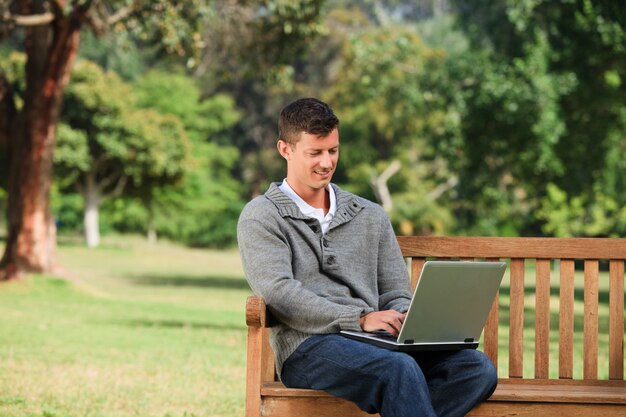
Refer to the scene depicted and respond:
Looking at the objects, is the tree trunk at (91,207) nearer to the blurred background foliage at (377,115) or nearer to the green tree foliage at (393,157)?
the blurred background foliage at (377,115)

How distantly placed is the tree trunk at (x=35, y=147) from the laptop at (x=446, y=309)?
49.3ft

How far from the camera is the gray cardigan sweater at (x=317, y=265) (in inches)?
170

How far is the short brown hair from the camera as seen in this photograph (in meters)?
4.45

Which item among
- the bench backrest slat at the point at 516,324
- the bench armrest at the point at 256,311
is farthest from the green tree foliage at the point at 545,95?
the bench armrest at the point at 256,311

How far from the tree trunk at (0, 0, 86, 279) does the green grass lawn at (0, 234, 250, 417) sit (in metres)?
0.60

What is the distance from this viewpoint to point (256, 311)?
4.26m

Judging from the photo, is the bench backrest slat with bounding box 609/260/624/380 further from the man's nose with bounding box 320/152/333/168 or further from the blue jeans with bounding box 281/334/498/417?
the man's nose with bounding box 320/152/333/168

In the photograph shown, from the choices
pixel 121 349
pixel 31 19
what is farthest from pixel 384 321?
pixel 31 19

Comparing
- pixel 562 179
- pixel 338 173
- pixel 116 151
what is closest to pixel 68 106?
pixel 116 151

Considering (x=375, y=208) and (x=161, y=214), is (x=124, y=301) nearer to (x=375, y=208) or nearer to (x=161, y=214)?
(x=375, y=208)

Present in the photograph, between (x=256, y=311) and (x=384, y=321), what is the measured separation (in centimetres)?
47

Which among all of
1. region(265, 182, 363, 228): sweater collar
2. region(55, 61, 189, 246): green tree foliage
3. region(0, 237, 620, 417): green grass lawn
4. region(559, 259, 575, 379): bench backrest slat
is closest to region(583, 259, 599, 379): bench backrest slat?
region(559, 259, 575, 379): bench backrest slat

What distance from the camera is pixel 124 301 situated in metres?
18.5

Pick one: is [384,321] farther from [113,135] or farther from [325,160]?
[113,135]
